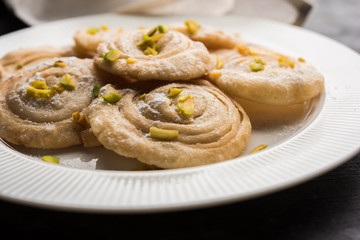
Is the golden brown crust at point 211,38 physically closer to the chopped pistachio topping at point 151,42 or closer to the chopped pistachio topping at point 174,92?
the chopped pistachio topping at point 151,42

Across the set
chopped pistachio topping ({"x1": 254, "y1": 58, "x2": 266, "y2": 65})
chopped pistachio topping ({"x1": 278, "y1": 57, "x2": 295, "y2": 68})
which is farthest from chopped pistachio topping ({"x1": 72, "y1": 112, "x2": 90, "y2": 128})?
chopped pistachio topping ({"x1": 278, "y1": 57, "x2": 295, "y2": 68})

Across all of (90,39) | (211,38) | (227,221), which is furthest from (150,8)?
(227,221)

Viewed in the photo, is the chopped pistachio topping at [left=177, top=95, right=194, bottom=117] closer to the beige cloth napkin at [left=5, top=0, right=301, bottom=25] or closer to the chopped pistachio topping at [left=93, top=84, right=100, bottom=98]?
the chopped pistachio topping at [left=93, top=84, right=100, bottom=98]

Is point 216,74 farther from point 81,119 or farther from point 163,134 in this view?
point 81,119

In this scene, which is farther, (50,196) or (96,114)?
(96,114)

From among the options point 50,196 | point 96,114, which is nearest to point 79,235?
point 50,196

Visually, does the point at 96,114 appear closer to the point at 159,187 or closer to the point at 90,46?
the point at 159,187

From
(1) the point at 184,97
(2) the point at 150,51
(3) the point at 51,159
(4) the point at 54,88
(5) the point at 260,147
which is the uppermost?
(2) the point at 150,51
